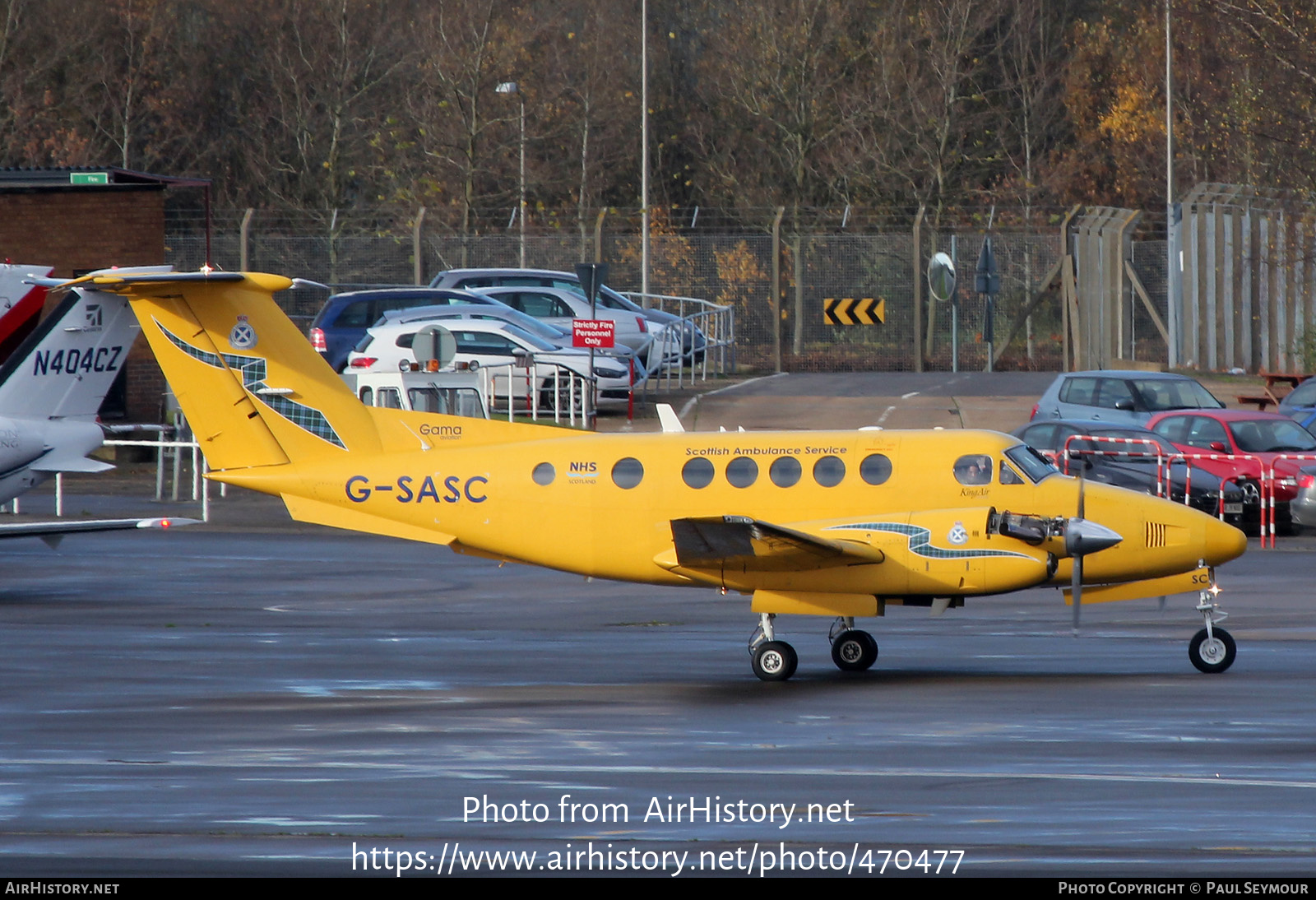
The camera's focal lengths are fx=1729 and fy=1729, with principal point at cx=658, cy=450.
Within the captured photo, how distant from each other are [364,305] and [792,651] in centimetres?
2235

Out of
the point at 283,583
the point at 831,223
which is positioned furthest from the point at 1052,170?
the point at 283,583

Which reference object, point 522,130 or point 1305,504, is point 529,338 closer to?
point 1305,504

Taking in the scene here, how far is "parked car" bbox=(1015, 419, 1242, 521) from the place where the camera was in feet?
78.4

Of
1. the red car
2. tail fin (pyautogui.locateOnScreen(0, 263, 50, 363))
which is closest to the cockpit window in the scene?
the red car

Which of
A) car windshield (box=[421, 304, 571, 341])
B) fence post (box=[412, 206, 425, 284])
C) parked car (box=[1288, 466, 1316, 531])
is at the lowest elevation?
parked car (box=[1288, 466, 1316, 531])

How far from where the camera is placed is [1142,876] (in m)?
8.21

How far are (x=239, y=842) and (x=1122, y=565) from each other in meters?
8.19

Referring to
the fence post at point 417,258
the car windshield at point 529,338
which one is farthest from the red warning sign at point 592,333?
the fence post at point 417,258

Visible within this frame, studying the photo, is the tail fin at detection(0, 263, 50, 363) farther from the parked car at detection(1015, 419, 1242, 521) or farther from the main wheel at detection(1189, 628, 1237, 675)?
the main wheel at detection(1189, 628, 1237, 675)

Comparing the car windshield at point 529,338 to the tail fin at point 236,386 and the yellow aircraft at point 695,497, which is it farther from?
the tail fin at point 236,386

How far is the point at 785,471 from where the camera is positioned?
1491 centimetres

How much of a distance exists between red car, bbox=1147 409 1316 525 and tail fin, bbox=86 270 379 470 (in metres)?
13.7

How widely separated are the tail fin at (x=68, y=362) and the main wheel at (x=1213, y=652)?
41.0 feet

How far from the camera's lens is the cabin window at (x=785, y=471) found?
14.9m
